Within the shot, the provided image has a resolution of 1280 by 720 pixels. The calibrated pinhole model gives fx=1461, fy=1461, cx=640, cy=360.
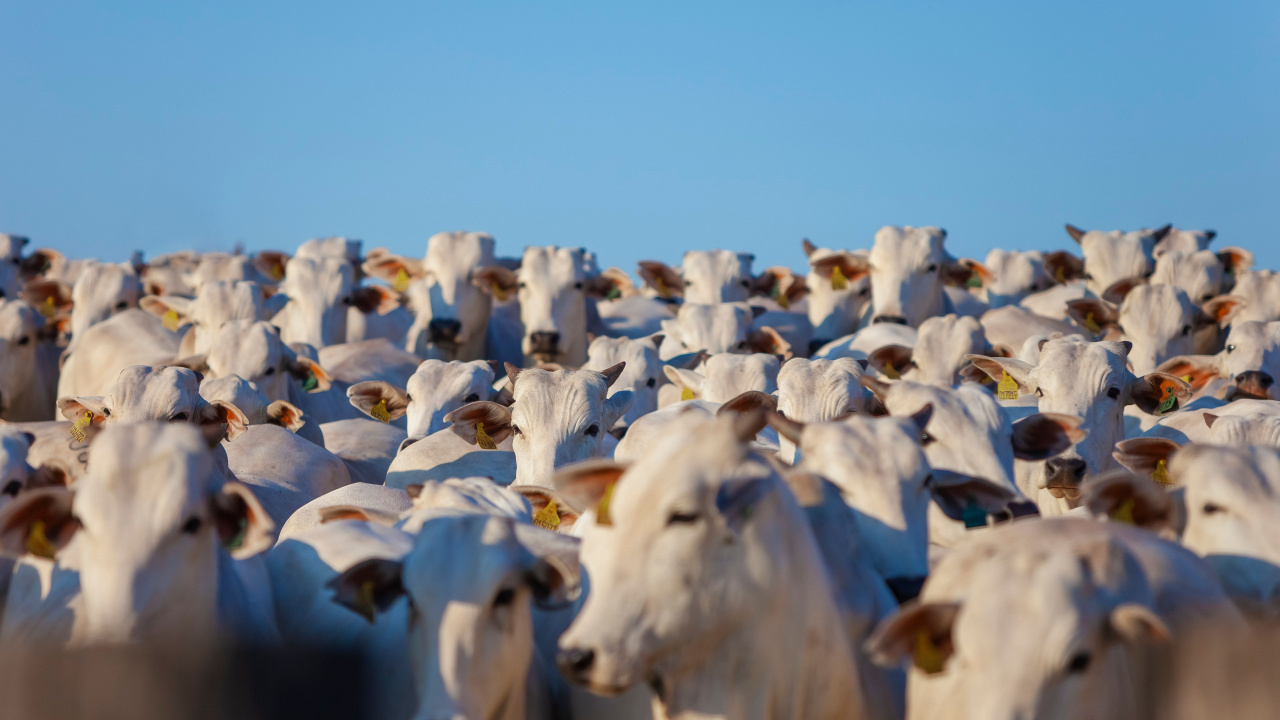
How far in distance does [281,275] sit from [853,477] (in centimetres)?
1210

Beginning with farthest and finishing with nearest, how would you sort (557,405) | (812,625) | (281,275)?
(281,275) → (557,405) → (812,625)

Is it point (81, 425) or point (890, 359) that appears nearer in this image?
point (81, 425)

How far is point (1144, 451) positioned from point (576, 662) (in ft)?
9.35

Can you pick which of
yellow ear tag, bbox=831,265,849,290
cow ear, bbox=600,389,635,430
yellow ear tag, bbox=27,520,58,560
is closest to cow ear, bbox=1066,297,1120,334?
yellow ear tag, bbox=831,265,849,290

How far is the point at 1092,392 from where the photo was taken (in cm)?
698

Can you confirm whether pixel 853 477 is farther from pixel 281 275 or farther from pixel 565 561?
pixel 281 275

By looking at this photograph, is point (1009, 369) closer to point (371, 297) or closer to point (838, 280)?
point (838, 280)

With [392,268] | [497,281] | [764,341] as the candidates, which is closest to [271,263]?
[392,268]

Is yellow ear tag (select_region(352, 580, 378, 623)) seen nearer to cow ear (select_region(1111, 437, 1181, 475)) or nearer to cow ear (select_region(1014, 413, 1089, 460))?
cow ear (select_region(1014, 413, 1089, 460))

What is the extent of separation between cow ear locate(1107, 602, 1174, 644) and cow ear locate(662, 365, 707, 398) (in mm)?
A: 5268

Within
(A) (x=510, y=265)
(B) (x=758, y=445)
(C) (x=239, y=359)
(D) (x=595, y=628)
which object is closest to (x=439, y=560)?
(D) (x=595, y=628)

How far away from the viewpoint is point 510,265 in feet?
43.2

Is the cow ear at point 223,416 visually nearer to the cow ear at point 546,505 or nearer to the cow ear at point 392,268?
the cow ear at point 546,505

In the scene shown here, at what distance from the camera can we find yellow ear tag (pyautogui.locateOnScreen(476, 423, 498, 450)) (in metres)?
7.66
